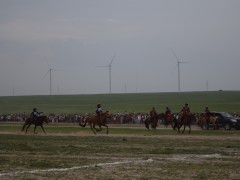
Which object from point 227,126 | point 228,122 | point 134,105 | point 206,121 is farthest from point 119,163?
point 134,105

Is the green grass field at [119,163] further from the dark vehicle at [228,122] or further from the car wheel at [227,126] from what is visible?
the car wheel at [227,126]

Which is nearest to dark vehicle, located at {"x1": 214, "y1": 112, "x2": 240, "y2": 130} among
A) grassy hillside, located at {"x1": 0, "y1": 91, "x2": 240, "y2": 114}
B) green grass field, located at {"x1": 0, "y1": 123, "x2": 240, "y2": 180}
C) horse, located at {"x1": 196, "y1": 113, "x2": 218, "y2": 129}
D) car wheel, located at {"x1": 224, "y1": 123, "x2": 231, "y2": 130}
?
car wheel, located at {"x1": 224, "y1": 123, "x2": 231, "y2": 130}

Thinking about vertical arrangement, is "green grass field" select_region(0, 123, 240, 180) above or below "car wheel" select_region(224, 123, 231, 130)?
below

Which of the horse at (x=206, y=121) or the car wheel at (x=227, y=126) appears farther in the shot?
the car wheel at (x=227, y=126)

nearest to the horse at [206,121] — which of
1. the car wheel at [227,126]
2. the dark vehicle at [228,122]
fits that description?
the dark vehicle at [228,122]

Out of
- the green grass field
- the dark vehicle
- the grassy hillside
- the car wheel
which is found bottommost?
the green grass field

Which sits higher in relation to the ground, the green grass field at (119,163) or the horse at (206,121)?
the horse at (206,121)

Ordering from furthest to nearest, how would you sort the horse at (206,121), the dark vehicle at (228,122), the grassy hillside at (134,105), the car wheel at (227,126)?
the grassy hillside at (134,105)
the car wheel at (227,126)
the dark vehicle at (228,122)
the horse at (206,121)

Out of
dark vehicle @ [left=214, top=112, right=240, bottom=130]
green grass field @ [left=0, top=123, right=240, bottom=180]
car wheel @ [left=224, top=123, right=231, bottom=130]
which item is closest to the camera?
green grass field @ [left=0, top=123, right=240, bottom=180]

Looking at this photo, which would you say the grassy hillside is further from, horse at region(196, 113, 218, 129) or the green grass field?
the green grass field

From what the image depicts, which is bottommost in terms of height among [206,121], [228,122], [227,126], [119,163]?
[119,163]

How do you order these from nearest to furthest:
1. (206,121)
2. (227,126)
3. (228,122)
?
(206,121)
(228,122)
(227,126)

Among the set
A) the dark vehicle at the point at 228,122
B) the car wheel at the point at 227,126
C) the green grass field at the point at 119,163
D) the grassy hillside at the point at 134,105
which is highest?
the grassy hillside at the point at 134,105

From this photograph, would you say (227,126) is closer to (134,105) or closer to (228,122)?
(228,122)
